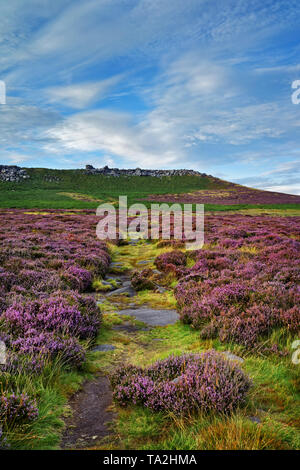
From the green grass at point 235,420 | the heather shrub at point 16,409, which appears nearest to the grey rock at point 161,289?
the green grass at point 235,420

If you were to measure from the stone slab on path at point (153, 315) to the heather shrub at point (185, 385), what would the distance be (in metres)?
2.92

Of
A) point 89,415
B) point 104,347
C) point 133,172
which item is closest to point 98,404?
point 89,415

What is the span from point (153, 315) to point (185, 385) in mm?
4226

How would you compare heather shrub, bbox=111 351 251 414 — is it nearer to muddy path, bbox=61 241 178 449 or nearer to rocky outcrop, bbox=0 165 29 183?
muddy path, bbox=61 241 178 449

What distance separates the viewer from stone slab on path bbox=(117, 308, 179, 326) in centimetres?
730

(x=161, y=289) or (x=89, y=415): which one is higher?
(x=161, y=289)

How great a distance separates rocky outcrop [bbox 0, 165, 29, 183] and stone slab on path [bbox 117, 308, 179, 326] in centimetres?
14441

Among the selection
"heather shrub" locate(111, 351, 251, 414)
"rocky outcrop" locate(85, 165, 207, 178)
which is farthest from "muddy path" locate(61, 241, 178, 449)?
"rocky outcrop" locate(85, 165, 207, 178)

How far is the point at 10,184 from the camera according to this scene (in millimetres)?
124938

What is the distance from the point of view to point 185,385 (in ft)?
11.9

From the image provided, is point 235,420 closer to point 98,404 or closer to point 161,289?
point 98,404

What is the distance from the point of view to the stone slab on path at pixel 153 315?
7.30 m
